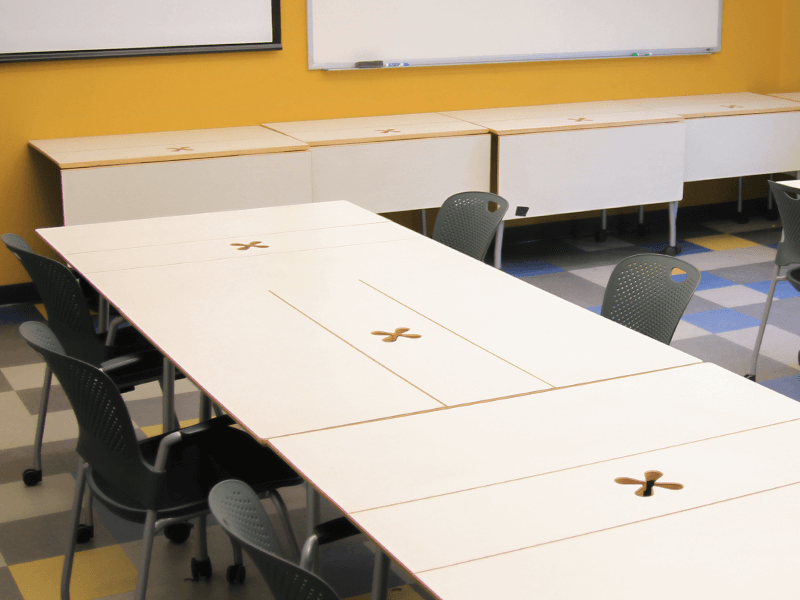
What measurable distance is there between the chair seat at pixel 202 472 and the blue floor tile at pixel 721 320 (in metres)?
2.89

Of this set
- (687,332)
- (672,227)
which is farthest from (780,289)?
(687,332)

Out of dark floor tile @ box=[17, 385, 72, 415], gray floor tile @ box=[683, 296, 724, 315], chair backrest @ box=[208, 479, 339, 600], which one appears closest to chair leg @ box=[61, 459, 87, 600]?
chair backrest @ box=[208, 479, 339, 600]

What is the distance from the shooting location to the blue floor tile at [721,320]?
15.7 feet

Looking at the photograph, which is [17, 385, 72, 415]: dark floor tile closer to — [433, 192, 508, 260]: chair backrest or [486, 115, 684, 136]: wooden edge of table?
[433, 192, 508, 260]: chair backrest

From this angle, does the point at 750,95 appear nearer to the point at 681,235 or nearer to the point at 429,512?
the point at 681,235

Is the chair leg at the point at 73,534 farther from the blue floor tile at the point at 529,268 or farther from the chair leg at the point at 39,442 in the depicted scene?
the blue floor tile at the point at 529,268

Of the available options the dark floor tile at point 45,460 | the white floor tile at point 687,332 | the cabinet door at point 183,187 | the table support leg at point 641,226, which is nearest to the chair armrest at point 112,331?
the dark floor tile at point 45,460

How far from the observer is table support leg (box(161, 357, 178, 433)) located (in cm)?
283

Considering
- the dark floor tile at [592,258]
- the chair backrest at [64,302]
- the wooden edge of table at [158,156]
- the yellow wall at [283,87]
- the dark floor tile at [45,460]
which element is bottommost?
the dark floor tile at [45,460]

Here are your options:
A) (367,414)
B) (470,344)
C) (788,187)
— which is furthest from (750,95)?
(367,414)

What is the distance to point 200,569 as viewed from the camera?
279cm

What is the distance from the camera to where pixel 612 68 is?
6449 millimetres

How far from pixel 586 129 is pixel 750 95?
1.78m

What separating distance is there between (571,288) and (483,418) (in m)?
3.46
